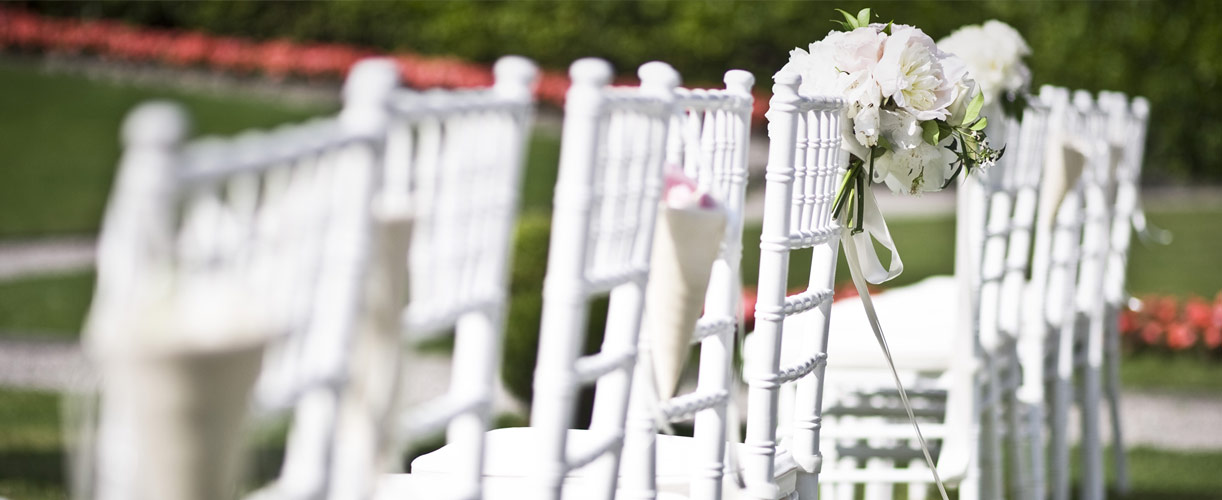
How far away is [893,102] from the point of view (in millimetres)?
2971

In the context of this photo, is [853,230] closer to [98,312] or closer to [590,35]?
[98,312]

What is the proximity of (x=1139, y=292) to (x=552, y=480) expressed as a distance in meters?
7.89

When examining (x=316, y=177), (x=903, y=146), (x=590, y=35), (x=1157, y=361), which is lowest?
(x=1157, y=361)

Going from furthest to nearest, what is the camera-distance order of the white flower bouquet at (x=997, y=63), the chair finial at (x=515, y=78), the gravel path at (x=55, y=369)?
the gravel path at (x=55, y=369) → the white flower bouquet at (x=997, y=63) → the chair finial at (x=515, y=78)

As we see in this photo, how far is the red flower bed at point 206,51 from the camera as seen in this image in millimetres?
13273

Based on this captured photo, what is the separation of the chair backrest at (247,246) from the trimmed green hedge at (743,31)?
11.0 metres

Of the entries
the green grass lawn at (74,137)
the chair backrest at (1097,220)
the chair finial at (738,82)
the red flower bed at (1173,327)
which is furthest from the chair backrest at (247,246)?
the green grass lawn at (74,137)

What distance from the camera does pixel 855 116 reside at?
2980 millimetres

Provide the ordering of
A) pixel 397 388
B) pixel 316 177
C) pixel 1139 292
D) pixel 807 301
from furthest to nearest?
pixel 1139 292
pixel 807 301
pixel 397 388
pixel 316 177

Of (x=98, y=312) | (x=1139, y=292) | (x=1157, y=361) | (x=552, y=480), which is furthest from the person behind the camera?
(x=1139, y=292)

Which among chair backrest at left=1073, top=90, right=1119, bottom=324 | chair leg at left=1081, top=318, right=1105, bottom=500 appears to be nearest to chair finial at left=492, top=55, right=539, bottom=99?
chair backrest at left=1073, top=90, right=1119, bottom=324

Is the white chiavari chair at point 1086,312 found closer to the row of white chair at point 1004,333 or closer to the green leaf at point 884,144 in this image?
the row of white chair at point 1004,333

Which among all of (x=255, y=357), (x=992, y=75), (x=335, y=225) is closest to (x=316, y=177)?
(x=335, y=225)

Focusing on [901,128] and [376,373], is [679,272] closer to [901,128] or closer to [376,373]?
[376,373]
